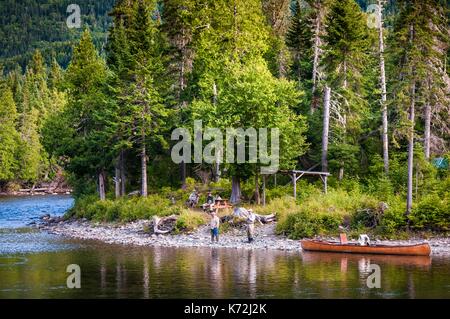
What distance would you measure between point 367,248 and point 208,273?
9584mm

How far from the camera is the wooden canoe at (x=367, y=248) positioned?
117ft

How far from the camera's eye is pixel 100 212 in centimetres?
5681

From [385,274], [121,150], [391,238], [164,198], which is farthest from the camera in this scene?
[121,150]

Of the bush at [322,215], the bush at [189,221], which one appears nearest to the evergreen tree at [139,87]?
the bush at [189,221]

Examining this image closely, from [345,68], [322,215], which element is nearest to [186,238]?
[322,215]

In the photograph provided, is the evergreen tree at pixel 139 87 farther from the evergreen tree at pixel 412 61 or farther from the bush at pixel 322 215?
the evergreen tree at pixel 412 61

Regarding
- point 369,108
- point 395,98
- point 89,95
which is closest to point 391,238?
point 395,98

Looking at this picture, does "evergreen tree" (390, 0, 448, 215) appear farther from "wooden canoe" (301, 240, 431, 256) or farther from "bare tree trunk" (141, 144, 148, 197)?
"bare tree trunk" (141, 144, 148, 197)

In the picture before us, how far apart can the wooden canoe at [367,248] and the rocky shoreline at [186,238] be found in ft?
3.87

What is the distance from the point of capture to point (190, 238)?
44250 mm

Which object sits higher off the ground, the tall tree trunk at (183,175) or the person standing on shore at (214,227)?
the tall tree trunk at (183,175)

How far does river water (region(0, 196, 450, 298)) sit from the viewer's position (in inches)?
1082
